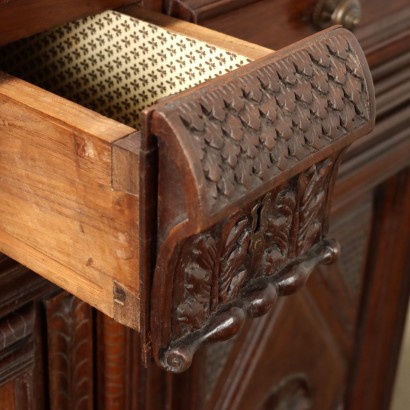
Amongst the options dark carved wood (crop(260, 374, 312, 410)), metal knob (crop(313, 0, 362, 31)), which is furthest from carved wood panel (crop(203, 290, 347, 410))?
metal knob (crop(313, 0, 362, 31))

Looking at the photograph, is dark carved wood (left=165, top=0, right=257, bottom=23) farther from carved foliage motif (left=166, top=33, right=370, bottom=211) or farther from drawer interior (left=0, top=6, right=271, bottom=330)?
carved foliage motif (left=166, top=33, right=370, bottom=211)

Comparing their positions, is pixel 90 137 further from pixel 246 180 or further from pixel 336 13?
pixel 336 13

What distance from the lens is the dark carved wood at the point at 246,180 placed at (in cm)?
50

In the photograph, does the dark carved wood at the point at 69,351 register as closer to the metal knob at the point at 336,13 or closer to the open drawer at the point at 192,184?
the open drawer at the point at 192,184

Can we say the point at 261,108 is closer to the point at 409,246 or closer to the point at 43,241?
the point at 43,241

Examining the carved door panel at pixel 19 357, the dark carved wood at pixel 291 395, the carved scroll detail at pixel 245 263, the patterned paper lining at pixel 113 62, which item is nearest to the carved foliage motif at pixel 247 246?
the carved scroll detail at pixel 245 263

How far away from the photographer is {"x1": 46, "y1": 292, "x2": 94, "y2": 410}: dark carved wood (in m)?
0.80

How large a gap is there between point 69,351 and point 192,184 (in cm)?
39

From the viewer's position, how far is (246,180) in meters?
0.52

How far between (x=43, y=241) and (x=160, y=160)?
0.47 ft

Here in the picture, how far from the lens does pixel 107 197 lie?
54 cm

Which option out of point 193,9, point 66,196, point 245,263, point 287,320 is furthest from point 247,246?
point 287,320

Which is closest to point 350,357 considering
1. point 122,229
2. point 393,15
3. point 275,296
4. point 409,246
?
point 409,246

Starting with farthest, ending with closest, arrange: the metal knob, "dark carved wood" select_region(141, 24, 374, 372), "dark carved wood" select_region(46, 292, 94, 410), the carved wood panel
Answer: the carved wood panel, the metal knob, "dark carved wood" select_region(46, 292, 94, 410), "dark carved wood" select_region(141, 24, 374, 372)
